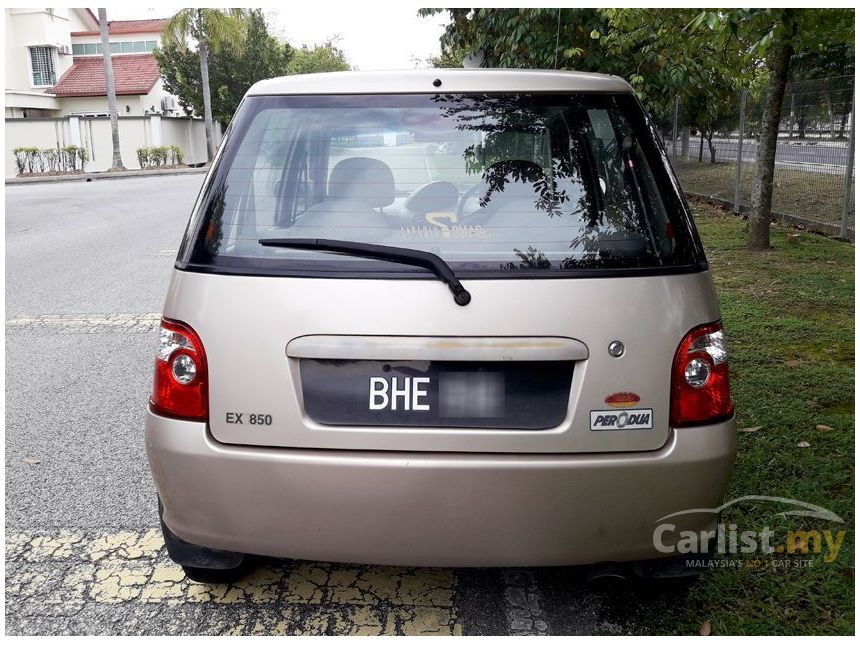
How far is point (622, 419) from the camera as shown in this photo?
2.43 meters

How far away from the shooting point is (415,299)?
2424 mm

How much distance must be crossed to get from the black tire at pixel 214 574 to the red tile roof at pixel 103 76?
5168 cm

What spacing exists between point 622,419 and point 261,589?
149cm

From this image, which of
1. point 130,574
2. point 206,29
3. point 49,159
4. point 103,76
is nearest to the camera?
point 130,574

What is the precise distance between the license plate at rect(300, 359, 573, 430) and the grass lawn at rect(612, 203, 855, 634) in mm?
937

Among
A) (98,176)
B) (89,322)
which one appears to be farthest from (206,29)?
(89,322)

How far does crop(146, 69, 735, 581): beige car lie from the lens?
7.92 feet

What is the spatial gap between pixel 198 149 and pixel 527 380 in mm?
52199

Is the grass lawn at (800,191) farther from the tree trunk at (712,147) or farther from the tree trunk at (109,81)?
the tree trunk at (109,81)

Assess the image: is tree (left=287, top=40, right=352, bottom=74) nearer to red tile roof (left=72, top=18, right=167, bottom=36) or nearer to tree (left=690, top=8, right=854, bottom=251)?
red tile roof (left=72, top=18, right=167, bottom=36)

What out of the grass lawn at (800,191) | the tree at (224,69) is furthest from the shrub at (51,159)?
the grass lawn at (800,191)

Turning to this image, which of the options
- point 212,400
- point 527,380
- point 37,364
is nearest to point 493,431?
point 527,380

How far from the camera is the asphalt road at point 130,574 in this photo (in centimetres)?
284

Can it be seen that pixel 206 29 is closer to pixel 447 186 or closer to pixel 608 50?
pixel 608 50
